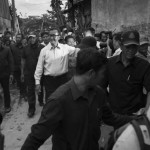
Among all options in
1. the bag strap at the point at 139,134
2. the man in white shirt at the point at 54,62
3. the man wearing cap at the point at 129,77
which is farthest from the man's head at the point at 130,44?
the man in white shirt at the point at 54,62

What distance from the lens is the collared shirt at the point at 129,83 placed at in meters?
3.14

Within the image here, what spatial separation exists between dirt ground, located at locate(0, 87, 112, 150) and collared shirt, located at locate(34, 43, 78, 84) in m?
1.30

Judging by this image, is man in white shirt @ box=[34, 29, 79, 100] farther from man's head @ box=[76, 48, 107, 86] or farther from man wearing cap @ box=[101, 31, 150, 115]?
man's head @ box=[76, 48, 107, 86]

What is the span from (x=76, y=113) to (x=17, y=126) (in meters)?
4.32

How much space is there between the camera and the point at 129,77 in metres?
3.15

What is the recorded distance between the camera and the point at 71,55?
552cm

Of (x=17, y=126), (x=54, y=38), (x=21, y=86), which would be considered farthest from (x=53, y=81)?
(x=21, y=86)

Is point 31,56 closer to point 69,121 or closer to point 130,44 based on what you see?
point 130,44

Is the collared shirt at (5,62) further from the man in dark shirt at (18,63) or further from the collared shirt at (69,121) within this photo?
the collared shirt at (69,121)

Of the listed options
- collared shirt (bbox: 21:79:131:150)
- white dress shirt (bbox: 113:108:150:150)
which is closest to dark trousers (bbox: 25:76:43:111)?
collared shirt (bbox: 21:79:131:150)

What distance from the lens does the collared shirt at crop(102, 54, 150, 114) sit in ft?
10.3

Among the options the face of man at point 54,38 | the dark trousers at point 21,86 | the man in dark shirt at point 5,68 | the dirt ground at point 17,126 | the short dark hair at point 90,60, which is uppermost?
the short dark hair at point 90,60

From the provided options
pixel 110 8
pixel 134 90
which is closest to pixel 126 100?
pixel 134 90

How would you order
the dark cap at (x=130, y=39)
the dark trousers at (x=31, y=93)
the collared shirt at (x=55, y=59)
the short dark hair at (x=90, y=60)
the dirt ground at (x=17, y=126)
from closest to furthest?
the short dark hair at (x=90, y=60), the dark cap at (x=130, y=39), the dirt ground at (x=17, y=126), the collared shirt at (x=55, y=59), the dark trousers at (x=31, y=93)
